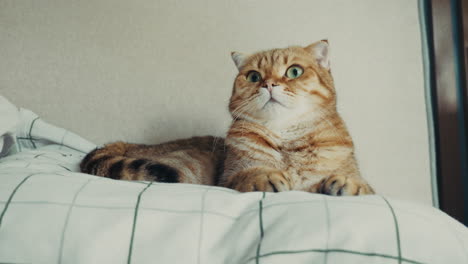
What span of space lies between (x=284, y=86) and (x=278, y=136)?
5.5 inches

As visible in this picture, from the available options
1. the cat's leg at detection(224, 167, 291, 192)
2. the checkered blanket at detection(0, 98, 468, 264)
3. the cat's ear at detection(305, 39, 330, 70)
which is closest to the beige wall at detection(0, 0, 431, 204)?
the cat's ear at detection(305, 39, 330, 70)

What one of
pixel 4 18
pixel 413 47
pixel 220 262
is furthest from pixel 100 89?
pixel 413 47

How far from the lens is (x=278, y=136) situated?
3.18 ft

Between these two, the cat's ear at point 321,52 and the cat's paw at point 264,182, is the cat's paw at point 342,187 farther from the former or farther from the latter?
the cat's ear at point 321,52

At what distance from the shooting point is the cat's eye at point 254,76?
3.41 feet

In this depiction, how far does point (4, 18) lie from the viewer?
140cm

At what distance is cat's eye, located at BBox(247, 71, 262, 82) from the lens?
3.41 ft

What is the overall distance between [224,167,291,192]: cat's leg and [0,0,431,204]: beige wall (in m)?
0.62

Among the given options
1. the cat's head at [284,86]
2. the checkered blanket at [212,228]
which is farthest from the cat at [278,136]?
the checkered blanket at [212,228]

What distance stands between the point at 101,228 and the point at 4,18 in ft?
4.33

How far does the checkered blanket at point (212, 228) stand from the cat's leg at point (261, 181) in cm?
15

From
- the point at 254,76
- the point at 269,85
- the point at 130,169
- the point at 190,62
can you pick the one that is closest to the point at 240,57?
the point at 254,76

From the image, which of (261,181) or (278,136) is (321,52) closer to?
(278,136)

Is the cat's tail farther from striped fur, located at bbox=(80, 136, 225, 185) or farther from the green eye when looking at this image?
the green eye
